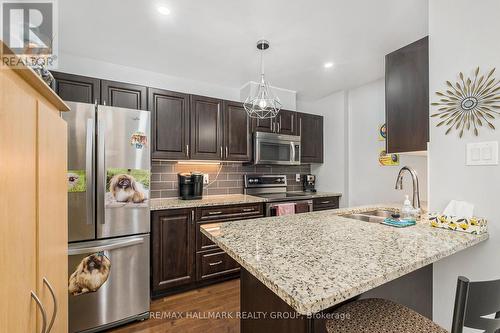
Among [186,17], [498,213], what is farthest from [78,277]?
[498,213]

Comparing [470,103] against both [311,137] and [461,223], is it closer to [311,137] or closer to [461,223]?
[461,223]

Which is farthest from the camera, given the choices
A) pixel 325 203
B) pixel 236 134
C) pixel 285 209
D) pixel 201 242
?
pixel 325 203

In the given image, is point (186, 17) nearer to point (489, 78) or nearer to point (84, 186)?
point (84, 186)

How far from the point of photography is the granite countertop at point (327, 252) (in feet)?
2.15

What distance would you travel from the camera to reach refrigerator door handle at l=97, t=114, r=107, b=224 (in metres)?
1.78

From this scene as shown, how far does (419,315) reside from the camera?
97 centimetres

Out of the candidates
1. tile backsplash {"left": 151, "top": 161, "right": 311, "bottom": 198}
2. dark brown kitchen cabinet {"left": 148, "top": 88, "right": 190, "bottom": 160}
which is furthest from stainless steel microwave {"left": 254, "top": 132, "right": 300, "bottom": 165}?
dark brown kitchen cabinet {"left": 148, "top": 88, "right": 190, "bottom": 160}

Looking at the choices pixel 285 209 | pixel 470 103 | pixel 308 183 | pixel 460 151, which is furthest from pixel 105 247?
pixel 308 183

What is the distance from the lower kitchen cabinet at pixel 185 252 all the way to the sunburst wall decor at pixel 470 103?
Answer: 6.70 ft

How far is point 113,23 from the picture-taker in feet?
6.33

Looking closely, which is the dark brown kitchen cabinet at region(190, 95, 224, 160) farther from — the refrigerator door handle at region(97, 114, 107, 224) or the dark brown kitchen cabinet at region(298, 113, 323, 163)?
the dark brown kitchen cabinet at region(298, 113, 323, 163)

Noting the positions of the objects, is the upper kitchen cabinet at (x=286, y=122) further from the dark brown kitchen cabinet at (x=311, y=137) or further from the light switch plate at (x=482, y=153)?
the light switch plate at (x=482, y=153)

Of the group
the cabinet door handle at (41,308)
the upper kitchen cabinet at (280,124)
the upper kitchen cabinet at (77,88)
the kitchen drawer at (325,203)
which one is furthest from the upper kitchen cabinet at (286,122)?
the cabinet door handle at (41,308)

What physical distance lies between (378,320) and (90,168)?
6.62 feet
